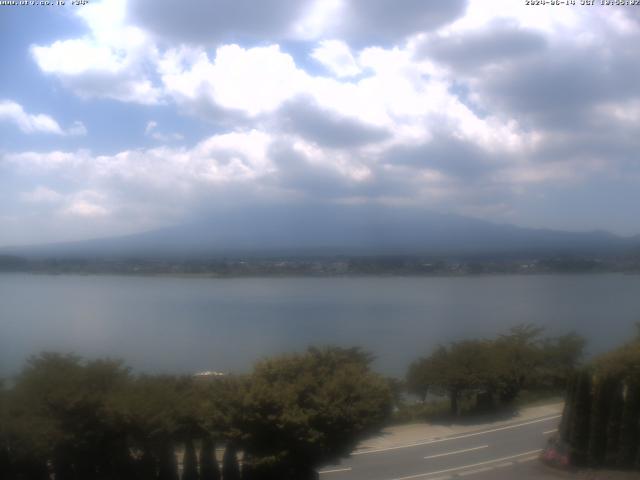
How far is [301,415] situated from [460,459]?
13.5 feet

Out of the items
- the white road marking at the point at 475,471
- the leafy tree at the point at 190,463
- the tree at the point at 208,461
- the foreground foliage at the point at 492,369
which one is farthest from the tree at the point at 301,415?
the foreground foliage at the point at 492,369

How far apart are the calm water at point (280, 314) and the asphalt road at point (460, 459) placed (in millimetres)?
4874

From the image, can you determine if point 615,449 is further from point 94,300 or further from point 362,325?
point 94,300

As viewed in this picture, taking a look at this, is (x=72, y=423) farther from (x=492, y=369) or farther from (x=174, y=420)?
(x=492, y=369)

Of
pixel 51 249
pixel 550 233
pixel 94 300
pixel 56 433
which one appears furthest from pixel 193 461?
pixel 550 233

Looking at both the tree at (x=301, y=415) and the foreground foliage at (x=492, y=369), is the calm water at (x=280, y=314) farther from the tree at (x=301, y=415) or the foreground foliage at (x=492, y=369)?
the tree at (x=301, y=415)

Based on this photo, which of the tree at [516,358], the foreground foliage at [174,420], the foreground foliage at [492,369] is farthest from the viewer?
the tree at [516,358]

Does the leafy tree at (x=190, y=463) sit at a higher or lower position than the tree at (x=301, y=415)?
lower

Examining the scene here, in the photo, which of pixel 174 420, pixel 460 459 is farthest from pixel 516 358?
pixel 174 420

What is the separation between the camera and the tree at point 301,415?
29.4 ft

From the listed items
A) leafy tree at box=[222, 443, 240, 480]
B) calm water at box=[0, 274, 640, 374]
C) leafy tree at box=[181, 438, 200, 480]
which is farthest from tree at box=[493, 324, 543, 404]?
leafy tree at box=[181, 438, 200, 480]

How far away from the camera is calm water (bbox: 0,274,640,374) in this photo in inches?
797

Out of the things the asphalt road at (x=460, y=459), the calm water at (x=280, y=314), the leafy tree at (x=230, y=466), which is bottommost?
the asphalt road at (x=460, y=459)

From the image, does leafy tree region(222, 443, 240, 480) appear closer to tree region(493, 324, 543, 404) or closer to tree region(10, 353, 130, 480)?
tree region(10, 353, 130, 480)
